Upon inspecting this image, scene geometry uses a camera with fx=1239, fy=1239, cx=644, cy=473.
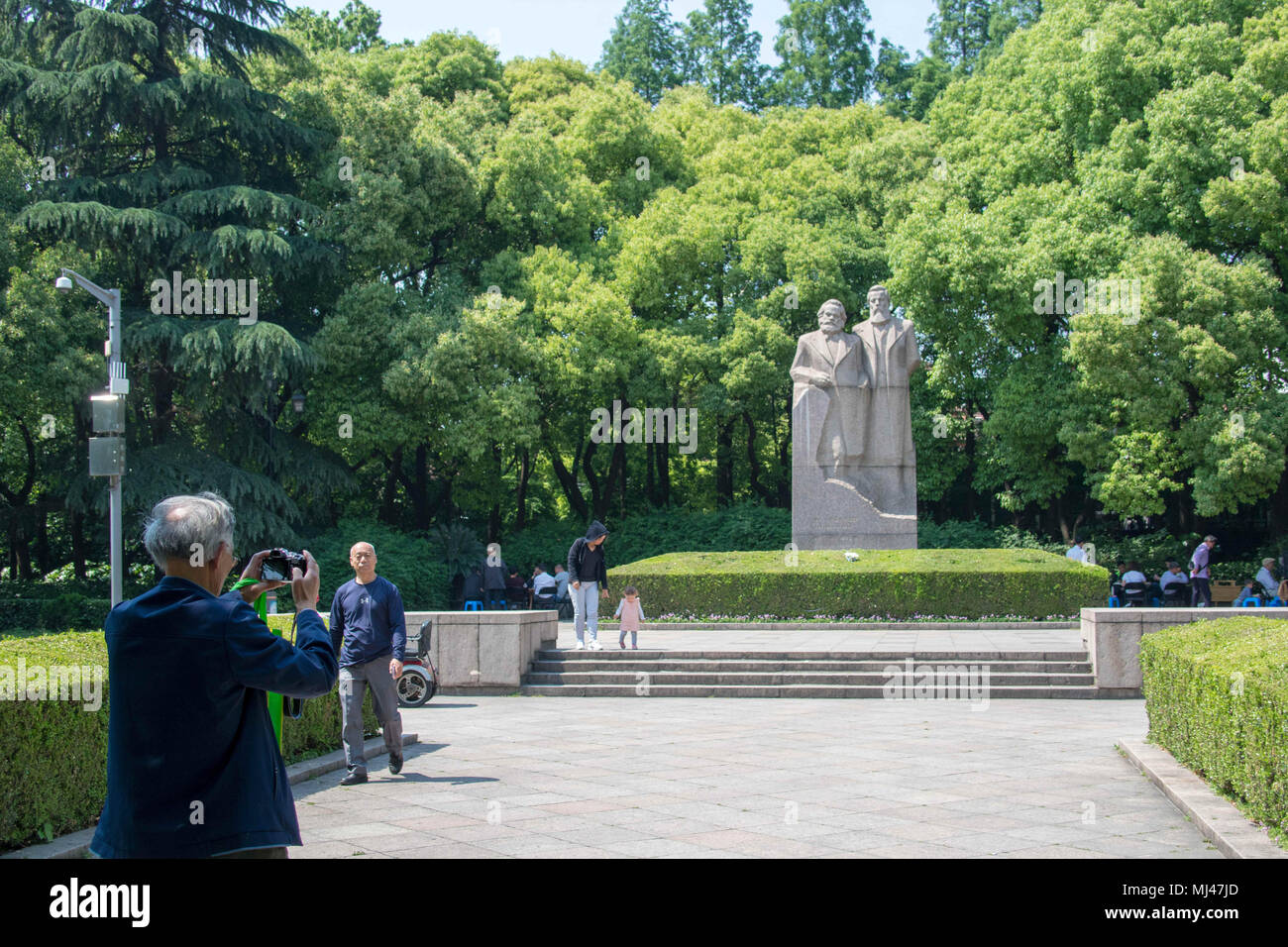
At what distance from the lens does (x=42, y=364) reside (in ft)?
79.0

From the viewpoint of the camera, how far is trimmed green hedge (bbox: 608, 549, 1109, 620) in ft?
68.0

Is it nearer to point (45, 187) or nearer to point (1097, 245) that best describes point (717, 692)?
point (1097, 245)

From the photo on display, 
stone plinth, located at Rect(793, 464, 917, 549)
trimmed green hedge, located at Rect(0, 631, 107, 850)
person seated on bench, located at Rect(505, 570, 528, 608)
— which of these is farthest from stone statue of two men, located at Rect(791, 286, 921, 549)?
trimmed green hedge, located at Rect(0, 631, 107, 850)

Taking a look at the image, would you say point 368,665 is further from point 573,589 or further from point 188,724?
point 573,589

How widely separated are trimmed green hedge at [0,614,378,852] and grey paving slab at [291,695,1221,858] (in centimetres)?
121

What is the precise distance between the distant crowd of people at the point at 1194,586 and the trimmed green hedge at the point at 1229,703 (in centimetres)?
1355

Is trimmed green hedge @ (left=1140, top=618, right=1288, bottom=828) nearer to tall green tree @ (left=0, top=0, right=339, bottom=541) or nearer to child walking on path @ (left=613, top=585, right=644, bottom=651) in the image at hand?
child walking on path @ (left=613, top=585, right=644, bottom=651)

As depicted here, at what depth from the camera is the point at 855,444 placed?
24297 millimetres

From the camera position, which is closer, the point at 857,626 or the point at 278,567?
the point at 278,567

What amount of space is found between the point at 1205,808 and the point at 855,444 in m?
17.7

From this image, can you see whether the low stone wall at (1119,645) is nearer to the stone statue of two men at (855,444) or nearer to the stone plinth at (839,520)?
the stone plinth at (839,520)

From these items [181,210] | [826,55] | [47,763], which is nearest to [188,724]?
[47,763]

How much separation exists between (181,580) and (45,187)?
26069 millimetres
